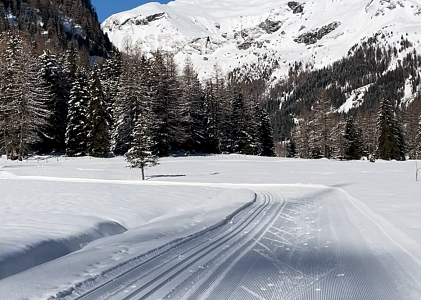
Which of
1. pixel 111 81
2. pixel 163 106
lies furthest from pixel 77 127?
pixel 111 81

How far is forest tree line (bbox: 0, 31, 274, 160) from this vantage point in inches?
1465

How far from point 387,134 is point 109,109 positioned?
3922 cm

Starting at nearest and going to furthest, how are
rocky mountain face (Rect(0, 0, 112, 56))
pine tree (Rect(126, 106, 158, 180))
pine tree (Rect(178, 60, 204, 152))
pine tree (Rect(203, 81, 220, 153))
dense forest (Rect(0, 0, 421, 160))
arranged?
pine tree (Rect(126, 106, 158, 180))
dense forest (Rect(0, 0, 421, 160))
pine tree (Rect(178, 60, 204, 152))
pine tree (Rect(203, 81, 220, 153))
rocky mountain face (Rect(0, 0, 112, 56))

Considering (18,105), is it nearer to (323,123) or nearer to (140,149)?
(140,149)

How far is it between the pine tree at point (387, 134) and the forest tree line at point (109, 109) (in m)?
17.4

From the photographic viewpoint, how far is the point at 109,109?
4812 cm

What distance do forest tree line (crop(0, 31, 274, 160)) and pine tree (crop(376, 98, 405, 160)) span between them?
685 inches

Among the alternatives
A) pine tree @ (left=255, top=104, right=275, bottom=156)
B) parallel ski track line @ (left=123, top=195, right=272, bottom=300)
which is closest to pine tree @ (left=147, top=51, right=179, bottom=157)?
pine tree @ (left=255, top=104, right=275, bottom=156)

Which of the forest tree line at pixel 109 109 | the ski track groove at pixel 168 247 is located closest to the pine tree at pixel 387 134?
the forest tree line at pixel 109 109

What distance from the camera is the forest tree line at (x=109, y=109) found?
3722 cm

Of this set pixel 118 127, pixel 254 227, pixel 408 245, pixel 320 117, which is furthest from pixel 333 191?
pixel 320 117

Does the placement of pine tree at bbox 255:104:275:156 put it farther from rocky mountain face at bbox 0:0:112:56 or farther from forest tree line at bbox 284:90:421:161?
rocky mountain face at bbox 0:0:112:56

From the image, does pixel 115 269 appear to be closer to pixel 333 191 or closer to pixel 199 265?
pixel 199 265

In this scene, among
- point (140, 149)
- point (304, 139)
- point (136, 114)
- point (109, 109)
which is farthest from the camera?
point (304, 139)
